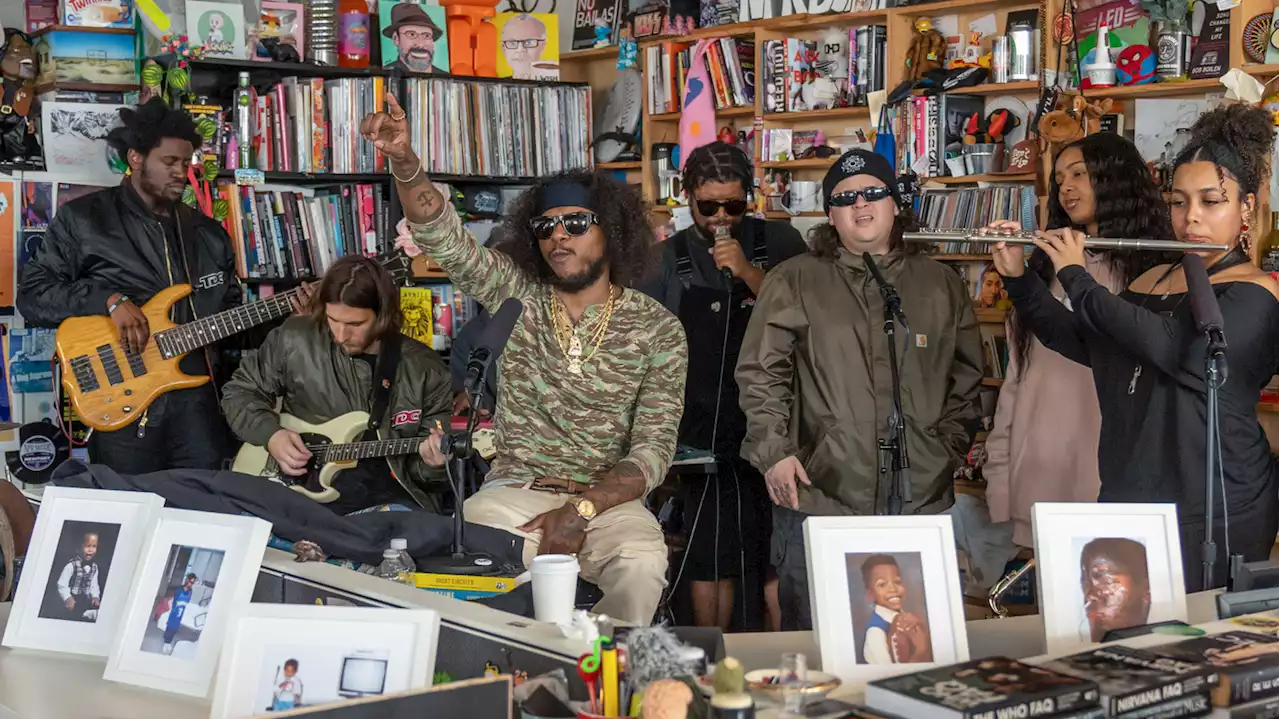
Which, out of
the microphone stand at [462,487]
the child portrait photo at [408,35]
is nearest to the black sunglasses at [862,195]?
the microphone stand at [462,487]

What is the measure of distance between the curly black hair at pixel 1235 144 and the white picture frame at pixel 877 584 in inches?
58.3

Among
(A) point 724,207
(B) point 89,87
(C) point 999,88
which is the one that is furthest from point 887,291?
(B) point 89,87

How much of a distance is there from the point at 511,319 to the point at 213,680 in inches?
57.8

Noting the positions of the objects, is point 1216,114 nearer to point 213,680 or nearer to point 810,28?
point 213,680

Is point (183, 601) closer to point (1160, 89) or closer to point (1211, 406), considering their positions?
point (1211, 406)

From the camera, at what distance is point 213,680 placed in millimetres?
1854

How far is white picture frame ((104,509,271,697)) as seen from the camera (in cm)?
186

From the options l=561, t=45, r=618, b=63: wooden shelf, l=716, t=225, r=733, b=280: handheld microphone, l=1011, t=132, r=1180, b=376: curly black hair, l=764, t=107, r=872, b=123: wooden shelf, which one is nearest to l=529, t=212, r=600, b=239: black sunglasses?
l=716, t=225, r=733, b=280: handheld microphone

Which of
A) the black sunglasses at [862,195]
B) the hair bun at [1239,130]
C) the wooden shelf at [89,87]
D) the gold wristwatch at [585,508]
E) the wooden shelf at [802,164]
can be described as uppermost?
the wooden shelf at [89,87]

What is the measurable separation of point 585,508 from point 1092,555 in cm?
133

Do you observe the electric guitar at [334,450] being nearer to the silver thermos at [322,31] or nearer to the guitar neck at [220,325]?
the guitar neck at [220,325]

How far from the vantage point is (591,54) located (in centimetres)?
669

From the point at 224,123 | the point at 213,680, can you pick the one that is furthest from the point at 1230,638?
the point at 224,123

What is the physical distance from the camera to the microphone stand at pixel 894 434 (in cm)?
315
